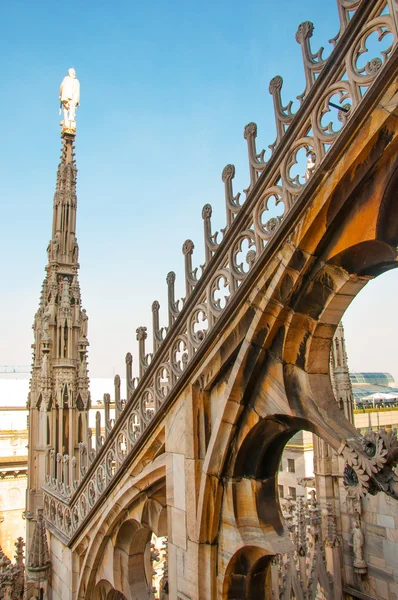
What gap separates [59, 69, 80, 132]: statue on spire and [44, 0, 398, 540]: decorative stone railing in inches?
402

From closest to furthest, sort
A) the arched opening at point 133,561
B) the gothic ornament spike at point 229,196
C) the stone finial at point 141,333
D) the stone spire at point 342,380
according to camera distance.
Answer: the gothic ornament spike at point 229,196 < the stone finial at point 141,333 < the arched opening at point 133,561 < the stone spire at point 342,380

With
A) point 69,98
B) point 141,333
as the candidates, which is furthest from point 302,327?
point 69,98

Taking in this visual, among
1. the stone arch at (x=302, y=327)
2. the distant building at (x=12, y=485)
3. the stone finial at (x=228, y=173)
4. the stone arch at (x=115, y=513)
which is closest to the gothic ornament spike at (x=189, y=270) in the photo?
the stone finial at (x=228, y=173)

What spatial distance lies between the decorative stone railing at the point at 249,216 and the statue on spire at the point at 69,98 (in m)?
Result: 10.2

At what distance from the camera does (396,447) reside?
334cm

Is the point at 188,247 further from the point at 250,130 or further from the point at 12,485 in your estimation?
the point at 12,485

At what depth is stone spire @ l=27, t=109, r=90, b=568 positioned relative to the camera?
11.1 metres

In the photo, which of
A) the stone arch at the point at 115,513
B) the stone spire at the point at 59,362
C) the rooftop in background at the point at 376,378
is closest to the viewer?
the stone arch at the point at 115,513

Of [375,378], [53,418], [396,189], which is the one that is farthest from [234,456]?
[375,378]

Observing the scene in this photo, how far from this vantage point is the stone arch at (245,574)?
491 centimetres

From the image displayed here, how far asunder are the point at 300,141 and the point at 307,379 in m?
2.03

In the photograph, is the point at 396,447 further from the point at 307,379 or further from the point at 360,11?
the point at 360,11

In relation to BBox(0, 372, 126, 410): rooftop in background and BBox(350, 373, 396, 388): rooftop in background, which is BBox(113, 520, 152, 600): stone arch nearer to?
BBox(0, 372, 126, 410): rooftop in background

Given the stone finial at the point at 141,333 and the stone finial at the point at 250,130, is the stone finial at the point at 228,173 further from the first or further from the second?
the stone finial at the point at 141,333
